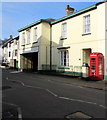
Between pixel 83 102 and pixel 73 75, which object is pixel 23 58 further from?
pixel 83 102

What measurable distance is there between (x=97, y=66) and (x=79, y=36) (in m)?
4.96

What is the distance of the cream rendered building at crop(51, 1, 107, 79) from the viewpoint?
13.4 m

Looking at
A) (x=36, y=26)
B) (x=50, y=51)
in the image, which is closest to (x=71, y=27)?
(x=50, y=51)

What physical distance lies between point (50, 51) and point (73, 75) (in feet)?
20.9

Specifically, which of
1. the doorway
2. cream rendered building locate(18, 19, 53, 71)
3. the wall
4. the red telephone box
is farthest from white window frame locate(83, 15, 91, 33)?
cream rendered building locate(18, 19, 53, 71)

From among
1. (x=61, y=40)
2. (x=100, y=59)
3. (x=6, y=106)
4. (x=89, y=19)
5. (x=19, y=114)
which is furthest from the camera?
(x=61, y=40)

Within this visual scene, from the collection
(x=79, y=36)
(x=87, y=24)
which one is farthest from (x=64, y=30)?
(x=87, y=24)

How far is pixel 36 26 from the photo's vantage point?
21656 millimetres

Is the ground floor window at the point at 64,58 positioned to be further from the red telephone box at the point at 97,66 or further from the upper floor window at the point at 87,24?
the red telephone box at the point at 97,66

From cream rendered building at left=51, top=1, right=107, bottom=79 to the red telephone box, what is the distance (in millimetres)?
398

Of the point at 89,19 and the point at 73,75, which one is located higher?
the point at 89,19

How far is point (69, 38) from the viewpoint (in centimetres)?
1744

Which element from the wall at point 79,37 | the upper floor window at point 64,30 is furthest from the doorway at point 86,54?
the upper floor window at point 64,30

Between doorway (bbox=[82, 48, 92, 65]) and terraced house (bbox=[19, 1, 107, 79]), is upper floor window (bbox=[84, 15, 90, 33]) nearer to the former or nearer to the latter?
terraced house (bbox=[19, 1, 107, 79])
